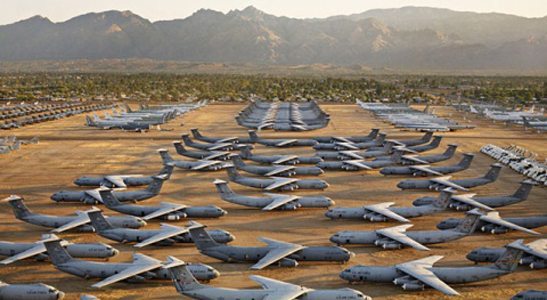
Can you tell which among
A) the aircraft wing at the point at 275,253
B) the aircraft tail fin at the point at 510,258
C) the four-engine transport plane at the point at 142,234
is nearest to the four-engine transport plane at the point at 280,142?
the four-engine transport plane at the point at 142,234

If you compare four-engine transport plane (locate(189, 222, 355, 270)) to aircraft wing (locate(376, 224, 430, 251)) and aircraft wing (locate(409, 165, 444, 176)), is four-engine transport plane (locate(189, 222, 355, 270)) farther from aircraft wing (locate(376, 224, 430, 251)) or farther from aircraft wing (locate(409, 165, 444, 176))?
aircraft wing (locate(409, 165, 444, 176))

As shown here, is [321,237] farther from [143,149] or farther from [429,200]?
[143,149]

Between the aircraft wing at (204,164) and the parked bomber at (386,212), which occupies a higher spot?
the aircraft wing at (204,164)

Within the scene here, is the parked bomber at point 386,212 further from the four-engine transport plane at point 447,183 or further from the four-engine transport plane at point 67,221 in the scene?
the four-engine transport plane at point 67,221

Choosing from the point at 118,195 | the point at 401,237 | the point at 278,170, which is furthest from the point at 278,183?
the point at 401,237

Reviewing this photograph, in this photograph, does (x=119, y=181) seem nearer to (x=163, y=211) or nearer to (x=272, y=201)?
(x=163, y=211)

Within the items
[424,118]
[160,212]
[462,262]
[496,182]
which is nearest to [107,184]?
[160,212]
